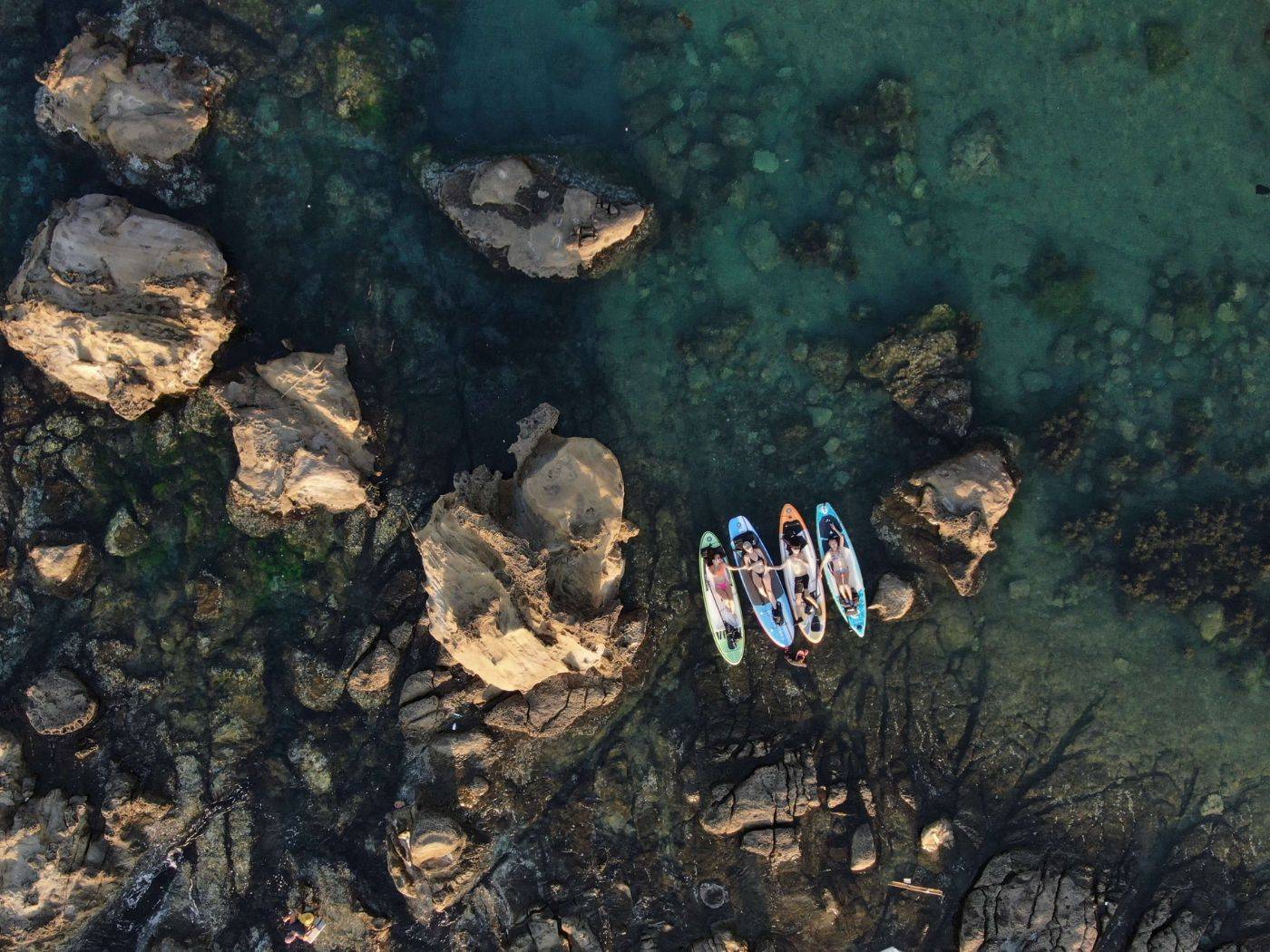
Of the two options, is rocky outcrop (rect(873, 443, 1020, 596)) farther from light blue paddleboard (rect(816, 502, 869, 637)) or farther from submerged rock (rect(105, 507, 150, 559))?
submerged rock (rect(105, 507, 150, 559))

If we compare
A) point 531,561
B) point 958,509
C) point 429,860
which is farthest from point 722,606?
point 429,860

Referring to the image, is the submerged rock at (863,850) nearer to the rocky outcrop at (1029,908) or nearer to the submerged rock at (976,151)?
the rocky outcrop at (1029,908)

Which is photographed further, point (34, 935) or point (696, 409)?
point (696, 409)

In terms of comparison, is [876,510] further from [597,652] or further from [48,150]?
[48,150]

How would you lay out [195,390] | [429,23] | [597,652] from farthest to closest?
[429,23] → [195,390] → [597,652]

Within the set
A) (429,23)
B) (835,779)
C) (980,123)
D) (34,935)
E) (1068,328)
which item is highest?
(980,123)

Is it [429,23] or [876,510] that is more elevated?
[429,23]

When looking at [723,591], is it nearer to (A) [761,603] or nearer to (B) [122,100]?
(A) [761,603]

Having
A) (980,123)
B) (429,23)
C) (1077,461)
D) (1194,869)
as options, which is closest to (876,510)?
(1077,461)
